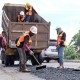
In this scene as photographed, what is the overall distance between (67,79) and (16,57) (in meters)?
9.02

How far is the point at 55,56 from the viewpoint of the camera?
2734 centimetres

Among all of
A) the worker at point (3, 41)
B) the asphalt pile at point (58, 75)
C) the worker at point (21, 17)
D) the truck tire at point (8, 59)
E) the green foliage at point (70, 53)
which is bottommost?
the green foliage at point (70, 53)

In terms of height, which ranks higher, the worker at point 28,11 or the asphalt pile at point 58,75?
the worker at point 28,11

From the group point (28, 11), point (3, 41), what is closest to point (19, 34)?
point (3, 41)

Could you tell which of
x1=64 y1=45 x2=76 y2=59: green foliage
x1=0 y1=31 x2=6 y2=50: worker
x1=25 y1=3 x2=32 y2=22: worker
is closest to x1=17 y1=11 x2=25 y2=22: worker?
x1=25 y1=3 x2=32 y2=22: worker

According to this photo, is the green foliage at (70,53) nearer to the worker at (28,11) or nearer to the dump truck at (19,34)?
the worker at (28,11)

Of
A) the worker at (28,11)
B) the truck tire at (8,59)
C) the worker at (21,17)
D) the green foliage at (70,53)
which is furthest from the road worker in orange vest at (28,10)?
the green foliage at (70,53)

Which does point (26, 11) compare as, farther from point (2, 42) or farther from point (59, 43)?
point (59, 43)

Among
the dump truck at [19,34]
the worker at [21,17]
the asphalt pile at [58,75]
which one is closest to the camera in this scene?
the asphalt pile at [58,75]

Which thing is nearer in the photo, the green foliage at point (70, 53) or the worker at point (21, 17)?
the worker at point (21, 17)

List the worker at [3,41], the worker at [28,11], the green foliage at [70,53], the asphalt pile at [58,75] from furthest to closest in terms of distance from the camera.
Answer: the green foliage at [70,53] < the worker at [28,11] < the worker at [3,41] < the asphalt pile at [58,75]

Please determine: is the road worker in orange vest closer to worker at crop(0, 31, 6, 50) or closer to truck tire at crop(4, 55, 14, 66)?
worker at crop(0, 31, 6, 50)

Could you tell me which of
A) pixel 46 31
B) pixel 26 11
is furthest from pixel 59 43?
pixel 26 11

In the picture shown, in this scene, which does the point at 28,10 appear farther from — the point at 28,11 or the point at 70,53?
the point at 70,53
